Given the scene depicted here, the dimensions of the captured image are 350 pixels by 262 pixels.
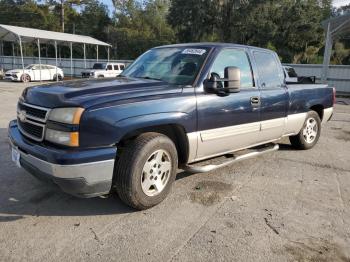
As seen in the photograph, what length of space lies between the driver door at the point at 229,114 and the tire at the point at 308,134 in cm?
171

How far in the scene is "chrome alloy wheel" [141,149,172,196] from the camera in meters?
3.89

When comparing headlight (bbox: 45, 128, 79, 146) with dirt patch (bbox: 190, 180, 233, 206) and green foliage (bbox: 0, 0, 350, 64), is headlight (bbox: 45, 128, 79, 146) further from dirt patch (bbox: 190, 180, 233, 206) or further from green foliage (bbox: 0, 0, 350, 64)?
green foliage (bbox: 0, 0, 350, 64)

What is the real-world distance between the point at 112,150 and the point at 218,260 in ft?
4.63

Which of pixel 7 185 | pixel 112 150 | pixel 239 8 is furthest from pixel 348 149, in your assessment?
pixel 239 8

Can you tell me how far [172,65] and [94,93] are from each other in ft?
4.63

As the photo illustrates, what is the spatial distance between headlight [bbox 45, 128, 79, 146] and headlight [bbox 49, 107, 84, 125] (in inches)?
4.2

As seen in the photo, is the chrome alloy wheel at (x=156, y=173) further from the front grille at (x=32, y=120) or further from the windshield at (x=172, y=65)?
the front grille at (x=32, y=120)

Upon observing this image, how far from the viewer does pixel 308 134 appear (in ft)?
22.4

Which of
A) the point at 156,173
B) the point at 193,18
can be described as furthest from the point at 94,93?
the point at 193,18

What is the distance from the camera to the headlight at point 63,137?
3.33 m

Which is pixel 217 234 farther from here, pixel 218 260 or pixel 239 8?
pixel 239 8

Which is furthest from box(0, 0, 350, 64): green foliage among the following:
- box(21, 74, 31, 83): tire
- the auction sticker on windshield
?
the auction sticker on windshield

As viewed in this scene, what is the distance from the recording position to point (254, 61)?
Answer: 5301mm

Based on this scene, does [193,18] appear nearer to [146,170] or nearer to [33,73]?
[33,73]
